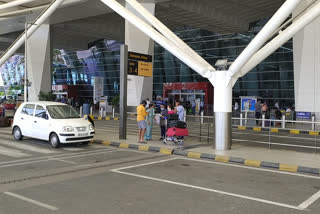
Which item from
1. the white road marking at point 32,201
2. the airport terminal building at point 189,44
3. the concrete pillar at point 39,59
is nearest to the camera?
the white road marking at point 32,201

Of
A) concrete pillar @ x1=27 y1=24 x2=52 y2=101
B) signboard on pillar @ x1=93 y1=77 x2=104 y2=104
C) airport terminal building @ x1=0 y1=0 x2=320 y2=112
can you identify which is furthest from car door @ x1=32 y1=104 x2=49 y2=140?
concrete pillar @ x1=27 y1=24 x2=52 y2=101

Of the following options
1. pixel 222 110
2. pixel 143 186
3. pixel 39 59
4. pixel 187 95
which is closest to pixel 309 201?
pixel 143 186

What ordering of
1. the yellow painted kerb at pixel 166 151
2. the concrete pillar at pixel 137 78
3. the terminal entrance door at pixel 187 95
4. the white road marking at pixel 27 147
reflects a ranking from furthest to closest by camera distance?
1. the terminal entrance door at pixel 187 95
2. the concrete pillar at pixel 137 78
3. the yellow painted kerb at pixel 166 151
4. the white road marking at pixel 27 147

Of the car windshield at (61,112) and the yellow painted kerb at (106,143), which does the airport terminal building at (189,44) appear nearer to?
the yellow painted kerb at (106,143)

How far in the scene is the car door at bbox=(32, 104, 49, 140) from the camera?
1262 centimetres

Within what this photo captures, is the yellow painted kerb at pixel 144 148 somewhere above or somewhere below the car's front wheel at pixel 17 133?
below

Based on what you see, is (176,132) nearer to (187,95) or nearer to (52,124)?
(52,124)

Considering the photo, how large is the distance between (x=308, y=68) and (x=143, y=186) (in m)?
19.7

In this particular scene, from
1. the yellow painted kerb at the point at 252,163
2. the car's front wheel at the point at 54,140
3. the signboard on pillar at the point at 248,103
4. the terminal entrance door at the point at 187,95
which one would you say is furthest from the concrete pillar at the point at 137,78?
the yellow painted kerb at the point at 252,163

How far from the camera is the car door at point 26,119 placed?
1333 cm

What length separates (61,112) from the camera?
13172 millimetres

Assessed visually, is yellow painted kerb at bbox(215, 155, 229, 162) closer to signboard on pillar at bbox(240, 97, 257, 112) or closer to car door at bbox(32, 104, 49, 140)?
car door at bbox(32, 104, 49, 140)

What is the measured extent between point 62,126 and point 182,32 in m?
32.4

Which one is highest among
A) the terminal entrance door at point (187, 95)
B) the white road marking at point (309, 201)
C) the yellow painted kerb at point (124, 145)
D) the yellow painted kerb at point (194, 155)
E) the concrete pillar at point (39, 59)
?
the concrete pillar at point (39, 59)
